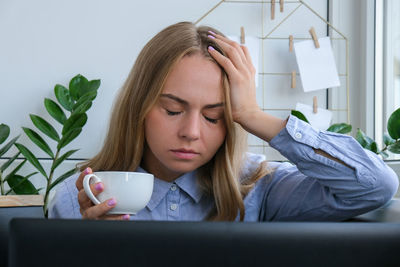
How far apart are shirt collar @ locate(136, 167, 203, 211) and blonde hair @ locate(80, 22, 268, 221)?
0.02m

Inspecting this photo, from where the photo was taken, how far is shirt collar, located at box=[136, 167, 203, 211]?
41.2 inches

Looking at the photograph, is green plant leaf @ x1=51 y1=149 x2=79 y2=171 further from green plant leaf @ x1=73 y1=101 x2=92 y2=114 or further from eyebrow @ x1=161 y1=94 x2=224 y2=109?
eyebrow @ x1=161 y1=94 x2=224 y2=109

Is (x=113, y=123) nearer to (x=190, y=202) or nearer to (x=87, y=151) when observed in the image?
(x=190, y=202)

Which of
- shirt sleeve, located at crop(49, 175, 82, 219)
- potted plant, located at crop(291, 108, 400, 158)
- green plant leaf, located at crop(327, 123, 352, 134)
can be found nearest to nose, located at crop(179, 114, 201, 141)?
shirt sleeve, located at crop(49, 175, 82, 219)

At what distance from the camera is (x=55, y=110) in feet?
7.77

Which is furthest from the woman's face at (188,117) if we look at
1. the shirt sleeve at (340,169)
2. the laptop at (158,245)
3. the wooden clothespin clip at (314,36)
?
the wooden clothespin clip at (314,36)

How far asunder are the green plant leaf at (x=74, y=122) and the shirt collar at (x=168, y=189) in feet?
4.04

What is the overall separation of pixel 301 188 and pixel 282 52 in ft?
5.18

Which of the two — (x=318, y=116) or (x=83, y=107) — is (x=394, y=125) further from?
(x=83, y=107)

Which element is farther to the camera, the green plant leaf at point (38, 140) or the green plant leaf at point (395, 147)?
the green plant leaf at point (38, 140)

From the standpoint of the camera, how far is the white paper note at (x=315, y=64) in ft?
7.88

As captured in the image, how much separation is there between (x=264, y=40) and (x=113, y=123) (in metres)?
1.50

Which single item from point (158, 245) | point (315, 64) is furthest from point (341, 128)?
point (158, 245)

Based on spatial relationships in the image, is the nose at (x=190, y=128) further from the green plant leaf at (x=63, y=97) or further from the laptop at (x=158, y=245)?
the green plant leaf at (x=63, y=97)
